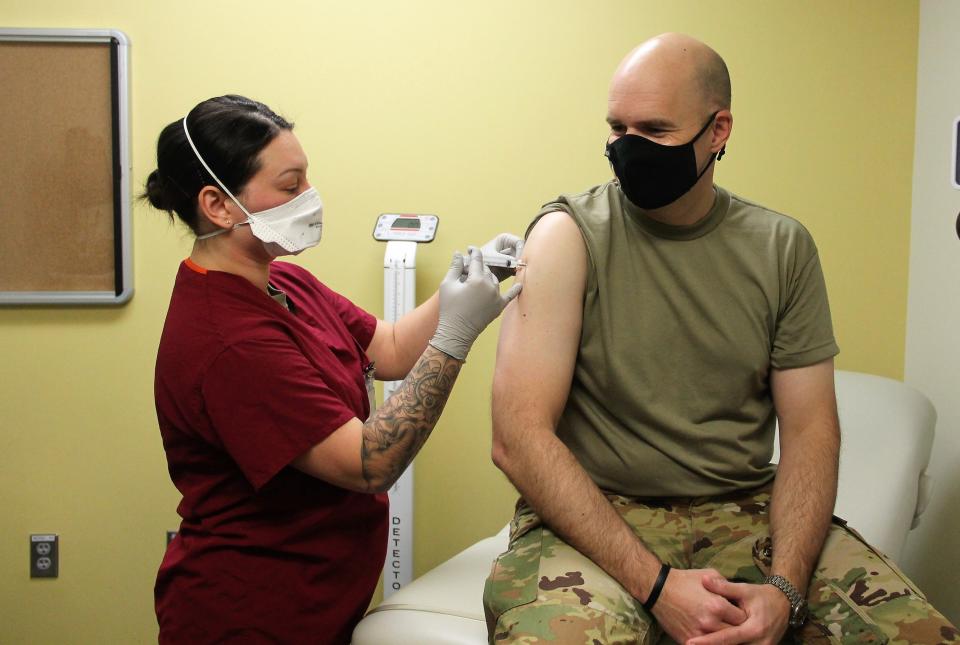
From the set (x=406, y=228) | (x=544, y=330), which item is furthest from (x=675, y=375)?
(x=406, y=228)

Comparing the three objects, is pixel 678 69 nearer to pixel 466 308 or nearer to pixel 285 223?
pixel 466 308

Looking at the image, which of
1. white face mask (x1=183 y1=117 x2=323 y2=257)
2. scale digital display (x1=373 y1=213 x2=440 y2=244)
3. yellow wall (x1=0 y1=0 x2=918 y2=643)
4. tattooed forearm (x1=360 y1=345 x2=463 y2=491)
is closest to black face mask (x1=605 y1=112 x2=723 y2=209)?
tattooed forearm (x1=360 y1=345 x2=463 y2=491)

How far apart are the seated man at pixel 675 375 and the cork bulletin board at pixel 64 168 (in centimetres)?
143

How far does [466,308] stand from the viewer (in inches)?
55.9

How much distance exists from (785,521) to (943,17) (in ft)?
5.17

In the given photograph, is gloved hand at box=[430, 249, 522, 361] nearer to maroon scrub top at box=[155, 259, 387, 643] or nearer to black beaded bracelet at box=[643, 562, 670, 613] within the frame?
maroon scrub top at box=[155, 259, 387, 643]

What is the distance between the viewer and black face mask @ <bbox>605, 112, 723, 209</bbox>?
1.41m

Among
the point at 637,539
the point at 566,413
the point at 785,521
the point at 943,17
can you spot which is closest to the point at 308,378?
the point at 566,413

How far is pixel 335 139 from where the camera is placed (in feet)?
7.93

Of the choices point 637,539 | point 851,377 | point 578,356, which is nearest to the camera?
point 637,539

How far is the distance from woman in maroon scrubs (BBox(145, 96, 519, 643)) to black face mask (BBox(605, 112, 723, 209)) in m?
0.29

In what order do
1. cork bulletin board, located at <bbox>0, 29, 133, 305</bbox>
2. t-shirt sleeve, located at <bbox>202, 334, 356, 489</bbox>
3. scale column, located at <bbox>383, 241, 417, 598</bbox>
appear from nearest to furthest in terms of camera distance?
t-shirt sleeve, located at <bbox>202, 334, 356, 489</bbox> < scale column, located at <bbox>383, 241, 417, 598</bbox> < cork bulletin board, located at <bbox>0, 29, 133, 305</bbox>

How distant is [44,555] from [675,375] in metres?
1.97

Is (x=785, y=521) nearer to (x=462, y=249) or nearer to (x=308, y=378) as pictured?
(x=308, y=378)
